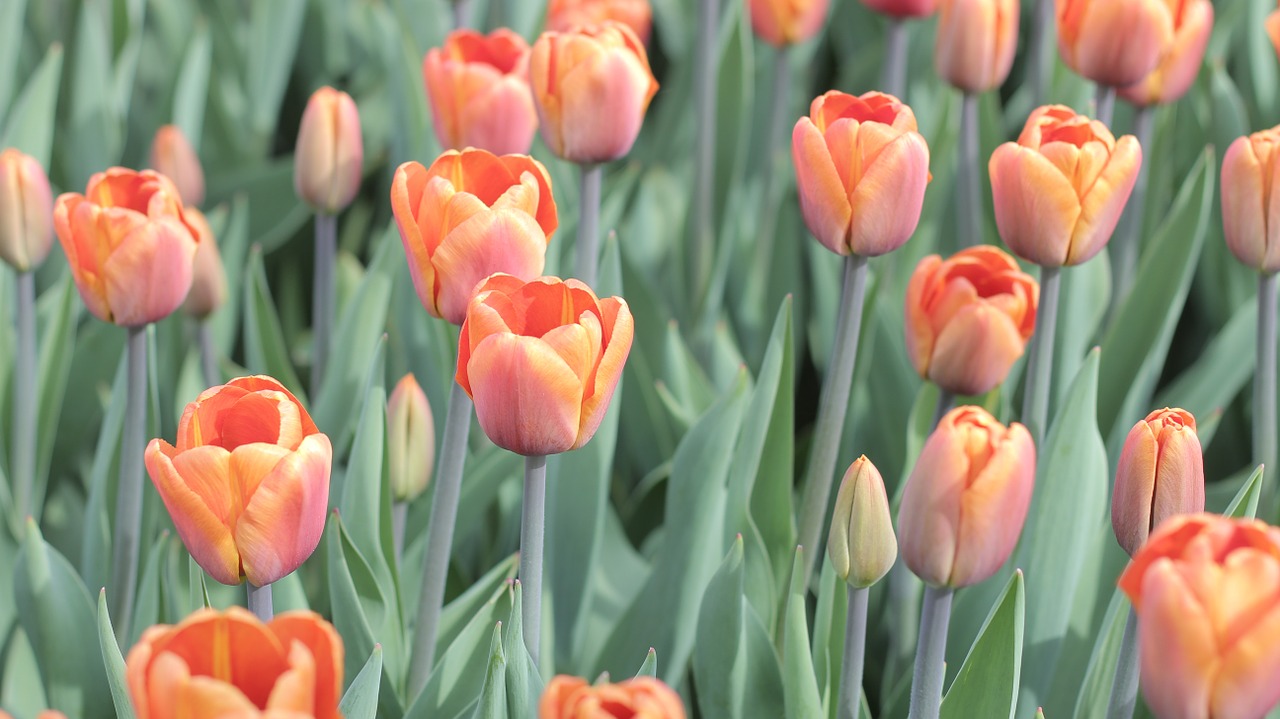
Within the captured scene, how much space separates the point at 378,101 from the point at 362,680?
1.35 m

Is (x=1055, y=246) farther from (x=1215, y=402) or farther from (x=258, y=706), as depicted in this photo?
(x=258, y=706)

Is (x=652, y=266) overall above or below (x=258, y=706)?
below

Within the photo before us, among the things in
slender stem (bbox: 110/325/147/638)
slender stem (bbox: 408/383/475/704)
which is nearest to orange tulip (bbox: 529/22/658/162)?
slender stem (bbox: 408/383/475/704)

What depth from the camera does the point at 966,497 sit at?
809 mm

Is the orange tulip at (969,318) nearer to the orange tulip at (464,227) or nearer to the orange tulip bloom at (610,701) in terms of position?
the orange tulip at (464,227)

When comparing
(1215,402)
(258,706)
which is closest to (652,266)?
(1215,402)

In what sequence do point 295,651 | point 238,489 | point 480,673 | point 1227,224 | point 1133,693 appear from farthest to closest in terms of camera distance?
1. point 1227,224
2. point 480,673
3. point 1133,693
4. point 238,489
5. point 295,651

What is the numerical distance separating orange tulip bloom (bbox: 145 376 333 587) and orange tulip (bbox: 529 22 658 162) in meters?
0.42

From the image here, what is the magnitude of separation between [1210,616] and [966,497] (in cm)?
20

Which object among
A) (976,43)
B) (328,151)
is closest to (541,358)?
(328,151)

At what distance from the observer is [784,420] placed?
1.14 metres

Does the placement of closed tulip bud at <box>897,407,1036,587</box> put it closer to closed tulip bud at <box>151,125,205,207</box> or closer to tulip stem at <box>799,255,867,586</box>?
tulip stem at <box>799,255,867,586</box>

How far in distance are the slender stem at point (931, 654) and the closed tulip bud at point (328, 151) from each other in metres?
0.75

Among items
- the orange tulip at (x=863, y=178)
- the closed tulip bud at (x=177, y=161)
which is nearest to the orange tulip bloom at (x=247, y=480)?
the orange tulip at (x=863, y=178)
